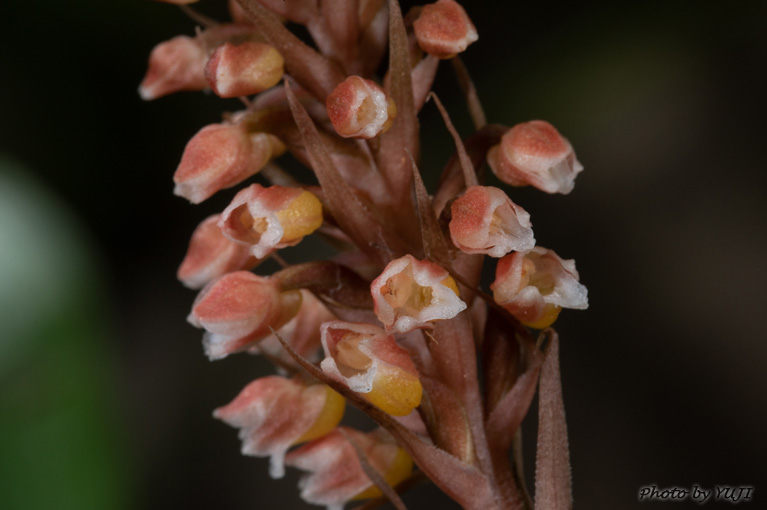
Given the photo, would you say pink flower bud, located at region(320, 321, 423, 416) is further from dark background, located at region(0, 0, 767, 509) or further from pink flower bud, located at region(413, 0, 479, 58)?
dark background, located at region(0, 0, 767, 509)

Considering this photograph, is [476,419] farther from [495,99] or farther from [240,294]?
[495,99]

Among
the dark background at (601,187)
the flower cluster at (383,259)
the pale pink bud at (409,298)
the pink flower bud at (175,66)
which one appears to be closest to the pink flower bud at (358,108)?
the flower cluster at (383,259)

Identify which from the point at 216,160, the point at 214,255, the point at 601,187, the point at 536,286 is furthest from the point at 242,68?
the point at 601,187

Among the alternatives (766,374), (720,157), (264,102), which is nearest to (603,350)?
(766,374)

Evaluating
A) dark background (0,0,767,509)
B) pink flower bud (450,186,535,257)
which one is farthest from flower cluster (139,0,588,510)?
dark background (0,0,767,509)

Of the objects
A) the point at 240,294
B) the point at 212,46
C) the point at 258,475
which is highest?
the point at 212,46
